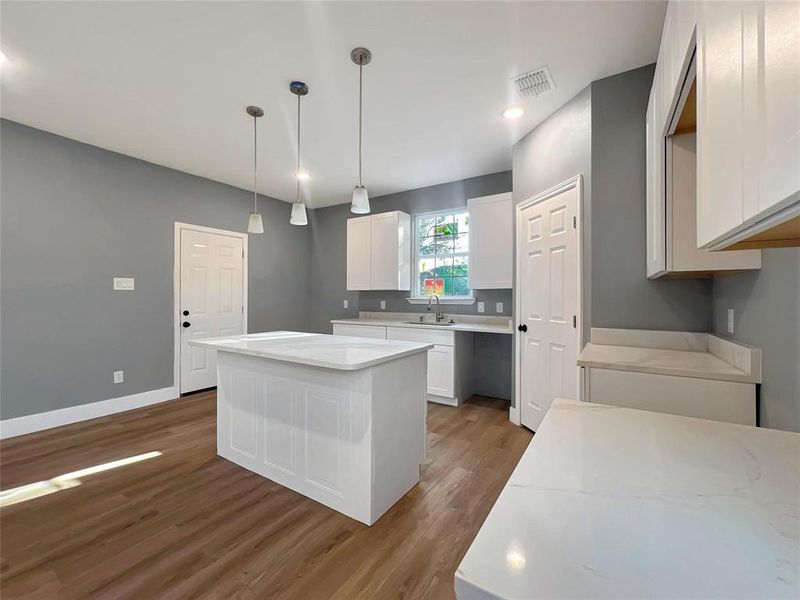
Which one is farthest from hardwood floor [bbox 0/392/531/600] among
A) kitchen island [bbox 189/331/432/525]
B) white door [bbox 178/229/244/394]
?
white door [bbox 178/229/244/394]

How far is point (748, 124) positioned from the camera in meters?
0.66

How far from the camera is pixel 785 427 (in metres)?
1.16

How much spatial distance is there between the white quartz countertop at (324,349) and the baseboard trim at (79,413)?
205 cm

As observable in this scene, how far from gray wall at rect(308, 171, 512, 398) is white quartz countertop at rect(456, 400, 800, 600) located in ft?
10.4

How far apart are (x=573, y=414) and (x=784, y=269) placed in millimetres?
944

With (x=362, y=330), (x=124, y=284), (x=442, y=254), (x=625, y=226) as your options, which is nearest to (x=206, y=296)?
(x=124, y=284)

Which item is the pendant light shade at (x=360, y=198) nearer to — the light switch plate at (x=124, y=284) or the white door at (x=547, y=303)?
the white door at (x=547, y=303)

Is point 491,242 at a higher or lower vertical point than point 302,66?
lower

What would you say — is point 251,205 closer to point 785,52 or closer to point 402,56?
point 402,56

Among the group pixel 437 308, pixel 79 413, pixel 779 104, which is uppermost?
pixel 779 104

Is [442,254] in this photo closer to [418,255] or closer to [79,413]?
[418,255]

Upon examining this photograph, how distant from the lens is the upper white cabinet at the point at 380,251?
14.6 ft

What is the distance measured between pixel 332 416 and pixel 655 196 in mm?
2059

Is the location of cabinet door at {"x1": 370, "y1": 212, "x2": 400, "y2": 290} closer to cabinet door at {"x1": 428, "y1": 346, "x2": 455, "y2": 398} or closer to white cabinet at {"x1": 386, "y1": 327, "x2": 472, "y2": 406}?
white cabinet at {"x1": 386, "y1": 327, "x2": 472, "y2": 406}
